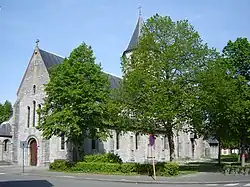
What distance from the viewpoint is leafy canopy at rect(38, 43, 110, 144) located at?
27812 mm

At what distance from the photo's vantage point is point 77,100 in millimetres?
27953

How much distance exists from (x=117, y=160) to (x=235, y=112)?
11.7 meters

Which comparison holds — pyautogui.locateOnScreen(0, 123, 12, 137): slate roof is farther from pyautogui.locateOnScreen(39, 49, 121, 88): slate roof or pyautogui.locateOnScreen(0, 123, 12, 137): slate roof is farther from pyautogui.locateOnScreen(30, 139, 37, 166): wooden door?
pyautogui.locateOnScreen(39, 49, 121, 88): slate roof

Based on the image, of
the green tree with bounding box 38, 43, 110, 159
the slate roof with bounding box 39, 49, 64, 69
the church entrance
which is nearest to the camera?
the green tree with bounding box 38, 43, 110, 159

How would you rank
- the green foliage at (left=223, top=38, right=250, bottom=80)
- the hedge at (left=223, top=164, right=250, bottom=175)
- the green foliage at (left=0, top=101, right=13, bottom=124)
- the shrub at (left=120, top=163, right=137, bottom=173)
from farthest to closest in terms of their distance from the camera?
1. the green foliage at (left=0, top=101, right=13, bottom=124)
2. the green foliage at (left=223, top=38, right=250, bottom=80)
3. the shrub at (left=120, top=163, right=137, bottom=173)
4. the hedge at (left=223, top=164, right=250, bottom=175)

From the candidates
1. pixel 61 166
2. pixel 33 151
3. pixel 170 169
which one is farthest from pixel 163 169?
pixel 33 151

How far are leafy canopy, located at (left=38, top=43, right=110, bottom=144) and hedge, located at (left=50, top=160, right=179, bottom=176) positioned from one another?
2.68 meters

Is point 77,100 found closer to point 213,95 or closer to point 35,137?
point 213,95

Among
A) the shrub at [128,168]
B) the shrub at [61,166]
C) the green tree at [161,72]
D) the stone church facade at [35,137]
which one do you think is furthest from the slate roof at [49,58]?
the shrub at [128,168]

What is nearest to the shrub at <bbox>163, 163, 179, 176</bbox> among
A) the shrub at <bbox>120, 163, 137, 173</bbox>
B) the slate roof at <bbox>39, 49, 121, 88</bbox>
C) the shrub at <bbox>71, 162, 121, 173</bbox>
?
the shrub at <bbox>120, 163, 137, 173</bbox>

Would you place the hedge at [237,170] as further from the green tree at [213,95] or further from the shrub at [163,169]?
the shrub at [163,169]

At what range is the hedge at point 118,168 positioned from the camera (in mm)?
23219

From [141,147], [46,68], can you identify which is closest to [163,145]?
[141,147]

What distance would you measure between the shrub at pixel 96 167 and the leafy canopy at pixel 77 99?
2.68 metres
